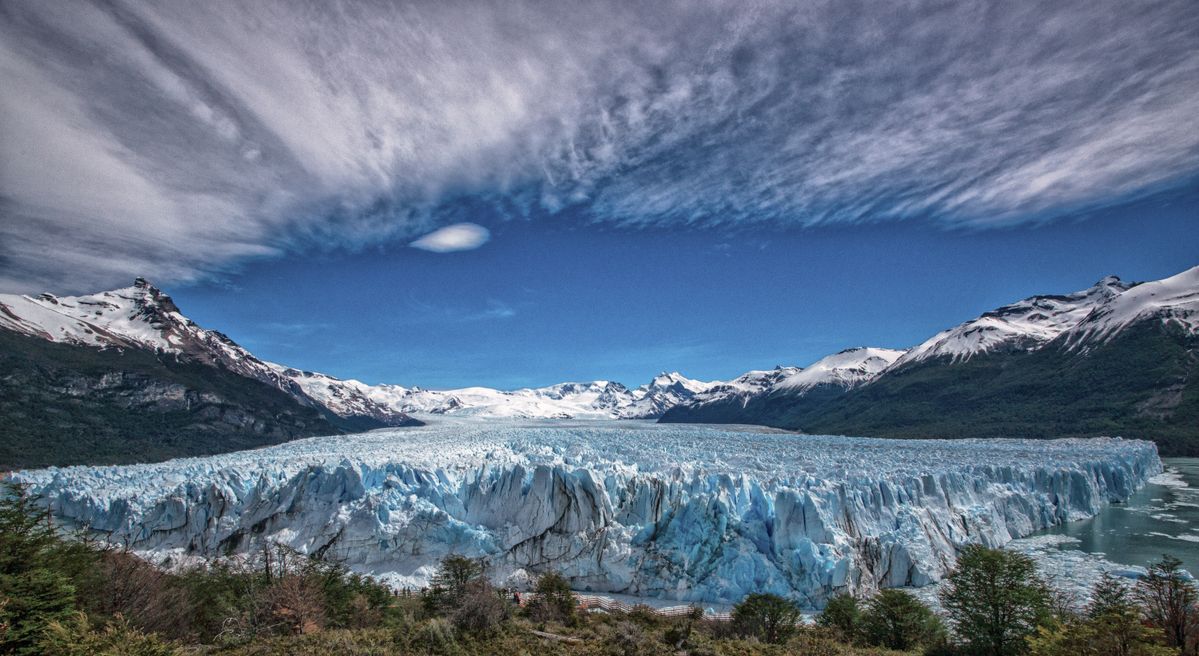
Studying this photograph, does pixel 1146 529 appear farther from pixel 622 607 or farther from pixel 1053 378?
pixel 1053 378

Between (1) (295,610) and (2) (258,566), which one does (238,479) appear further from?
(1) (295,610)

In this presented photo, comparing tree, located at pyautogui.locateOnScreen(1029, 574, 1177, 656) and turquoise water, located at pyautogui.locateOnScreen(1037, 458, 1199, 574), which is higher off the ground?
tree, located at pyautogui.locateOnScreen(1029, 574, 1177, 656)

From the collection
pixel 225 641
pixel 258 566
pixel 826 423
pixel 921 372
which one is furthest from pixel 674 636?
pixel 921 372

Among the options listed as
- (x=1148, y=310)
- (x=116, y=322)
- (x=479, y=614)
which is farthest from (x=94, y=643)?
(x=116, y=322)

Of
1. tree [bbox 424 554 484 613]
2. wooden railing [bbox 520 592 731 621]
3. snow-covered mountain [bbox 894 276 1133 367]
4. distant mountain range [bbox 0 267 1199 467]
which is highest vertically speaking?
snow-covered mountain [bbox 894 276 1133 367]

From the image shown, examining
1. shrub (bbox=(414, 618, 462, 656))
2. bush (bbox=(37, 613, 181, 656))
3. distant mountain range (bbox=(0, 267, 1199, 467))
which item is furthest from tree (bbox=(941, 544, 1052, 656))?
distant mountain range (bbox=(0, 267, 1199, 467))

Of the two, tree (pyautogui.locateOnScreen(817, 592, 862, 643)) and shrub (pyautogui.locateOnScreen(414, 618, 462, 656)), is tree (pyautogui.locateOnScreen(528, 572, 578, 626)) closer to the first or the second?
shrub (pyautogui.locateOnScreen(414, 618, 462, 656))
